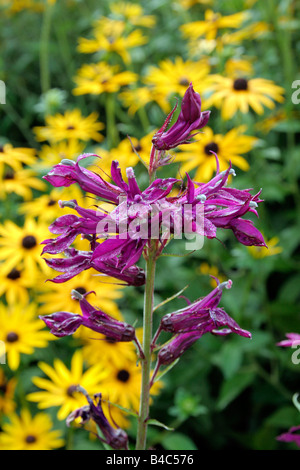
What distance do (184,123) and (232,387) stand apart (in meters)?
1.01

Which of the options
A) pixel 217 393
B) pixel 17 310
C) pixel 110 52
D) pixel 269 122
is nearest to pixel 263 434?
pixel 217 393

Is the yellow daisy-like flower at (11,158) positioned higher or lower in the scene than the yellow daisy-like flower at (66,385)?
→ higher

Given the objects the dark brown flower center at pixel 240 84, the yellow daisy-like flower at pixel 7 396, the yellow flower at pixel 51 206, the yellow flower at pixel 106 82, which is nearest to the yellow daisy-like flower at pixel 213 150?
the dark brown flower center at pixel 240 84

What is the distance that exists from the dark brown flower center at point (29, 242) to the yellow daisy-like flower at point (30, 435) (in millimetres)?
469

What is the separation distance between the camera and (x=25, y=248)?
159 centimetres

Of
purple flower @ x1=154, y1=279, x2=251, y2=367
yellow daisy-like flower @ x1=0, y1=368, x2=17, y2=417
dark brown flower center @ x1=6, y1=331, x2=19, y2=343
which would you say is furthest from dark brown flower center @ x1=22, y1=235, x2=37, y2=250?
purple flower @ x1=154, y1=279, x2=251, y2=367

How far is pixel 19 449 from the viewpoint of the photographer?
4.83 feet

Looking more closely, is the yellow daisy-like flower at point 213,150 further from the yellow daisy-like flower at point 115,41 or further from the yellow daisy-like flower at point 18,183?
the yellow daisy-like flower at point 115,41

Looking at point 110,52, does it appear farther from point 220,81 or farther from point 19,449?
point 19,449

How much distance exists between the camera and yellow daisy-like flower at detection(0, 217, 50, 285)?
155 centimetres

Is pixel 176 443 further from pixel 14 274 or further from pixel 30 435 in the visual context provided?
pixel 14 274

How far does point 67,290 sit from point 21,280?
0.47 feet

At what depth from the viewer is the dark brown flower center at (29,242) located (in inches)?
62.5

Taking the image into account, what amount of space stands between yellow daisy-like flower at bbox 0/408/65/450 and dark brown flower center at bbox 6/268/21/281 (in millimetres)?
377
